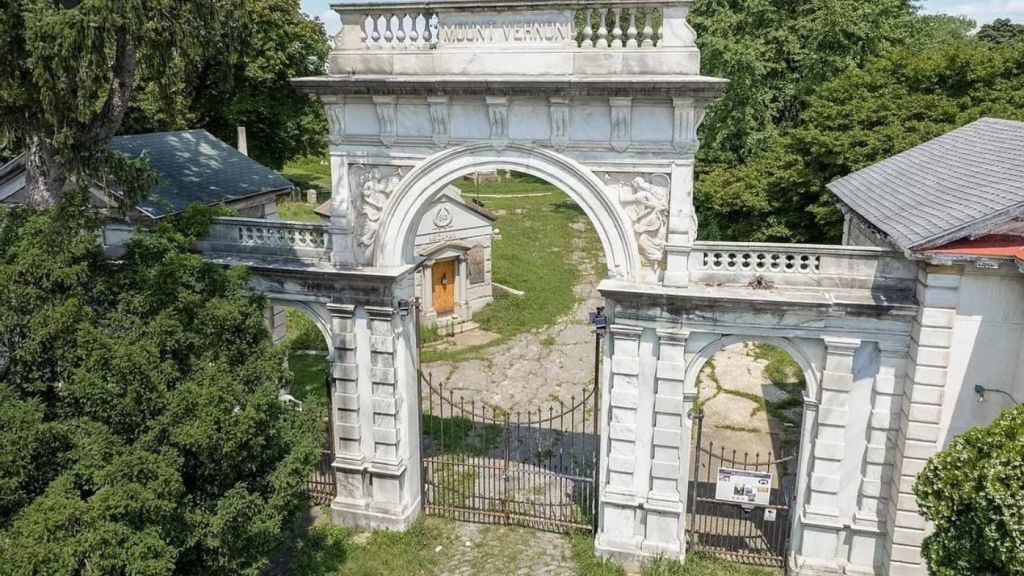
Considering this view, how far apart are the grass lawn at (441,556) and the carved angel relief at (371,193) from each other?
209 inches

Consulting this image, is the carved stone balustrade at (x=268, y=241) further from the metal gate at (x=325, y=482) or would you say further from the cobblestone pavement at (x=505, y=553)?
the cobblestone pavement at (x=505, y=553)

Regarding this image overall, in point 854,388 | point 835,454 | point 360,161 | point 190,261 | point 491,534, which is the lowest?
point 491,534

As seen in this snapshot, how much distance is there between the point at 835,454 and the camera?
11.8 meters

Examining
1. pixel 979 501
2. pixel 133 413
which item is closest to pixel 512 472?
pixel 133 413

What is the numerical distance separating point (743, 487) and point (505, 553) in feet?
14.2

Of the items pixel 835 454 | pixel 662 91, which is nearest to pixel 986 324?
pixel 835 454

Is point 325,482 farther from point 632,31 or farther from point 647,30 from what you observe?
point 647,30

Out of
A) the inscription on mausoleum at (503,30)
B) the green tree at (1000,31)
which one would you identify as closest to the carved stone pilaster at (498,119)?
the inscription on mausoleum at (503,30)

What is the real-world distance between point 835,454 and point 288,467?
8.35 m

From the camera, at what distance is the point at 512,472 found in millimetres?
15891

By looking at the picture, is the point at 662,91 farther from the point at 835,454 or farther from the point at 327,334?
the point at 327,334

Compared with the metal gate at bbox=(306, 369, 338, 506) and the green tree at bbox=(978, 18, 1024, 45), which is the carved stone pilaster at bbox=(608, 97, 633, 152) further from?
the green tree at bbox=(978, 18, 1024, 45)

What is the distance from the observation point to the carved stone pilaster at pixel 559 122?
447 inches

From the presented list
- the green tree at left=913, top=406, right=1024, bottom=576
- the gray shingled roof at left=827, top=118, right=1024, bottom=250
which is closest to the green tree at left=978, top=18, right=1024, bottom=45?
the gray shingled roof at left=827, top=118, right=1024, bottom=250
